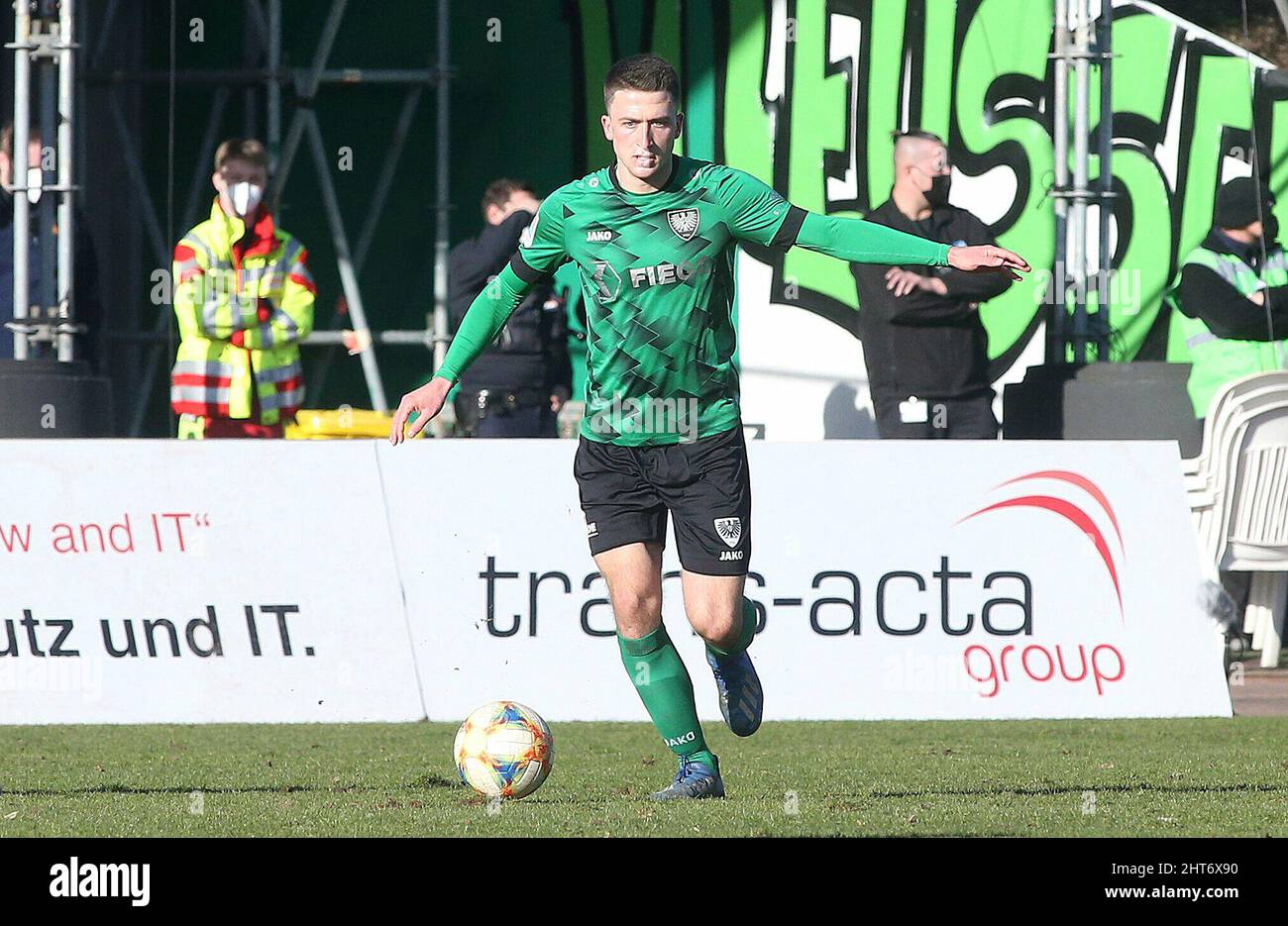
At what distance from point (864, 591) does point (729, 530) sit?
309 cm

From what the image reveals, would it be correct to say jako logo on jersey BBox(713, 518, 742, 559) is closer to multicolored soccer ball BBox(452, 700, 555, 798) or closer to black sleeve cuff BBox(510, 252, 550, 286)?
multicolored soccer ball BBox(452, 700, 555, 798)

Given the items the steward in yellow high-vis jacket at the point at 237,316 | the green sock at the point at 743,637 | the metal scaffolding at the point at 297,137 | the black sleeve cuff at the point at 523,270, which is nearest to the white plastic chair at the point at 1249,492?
the green sock at the point at 743,637

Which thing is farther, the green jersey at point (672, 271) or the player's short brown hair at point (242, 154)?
the player's short brown hair at point (242, 154)

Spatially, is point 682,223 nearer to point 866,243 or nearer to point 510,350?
point 866,243

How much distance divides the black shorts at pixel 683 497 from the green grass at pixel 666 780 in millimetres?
800

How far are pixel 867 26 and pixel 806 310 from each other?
1.99m

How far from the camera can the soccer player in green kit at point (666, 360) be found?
6.94 metres

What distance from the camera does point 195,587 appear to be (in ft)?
32.4

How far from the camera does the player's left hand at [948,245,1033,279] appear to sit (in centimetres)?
656

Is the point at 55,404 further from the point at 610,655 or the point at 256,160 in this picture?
the point at 610,655

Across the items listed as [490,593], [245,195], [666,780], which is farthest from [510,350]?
[666,780]

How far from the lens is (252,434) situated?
39.5ft

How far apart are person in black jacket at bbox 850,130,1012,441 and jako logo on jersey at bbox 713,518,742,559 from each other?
4474 millimetres

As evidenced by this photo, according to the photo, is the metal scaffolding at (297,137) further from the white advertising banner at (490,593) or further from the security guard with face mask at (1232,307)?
the security guard with face mask at (1232,307)
